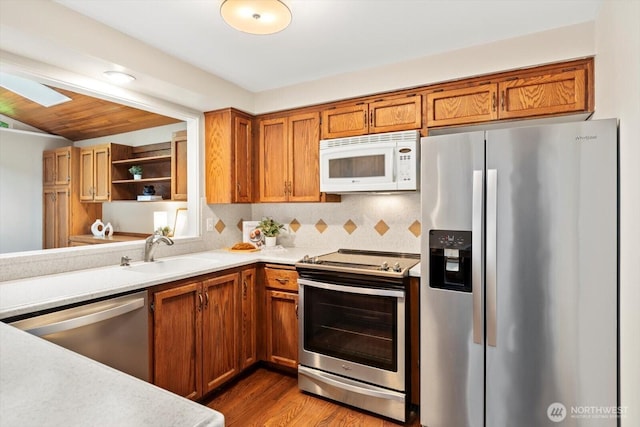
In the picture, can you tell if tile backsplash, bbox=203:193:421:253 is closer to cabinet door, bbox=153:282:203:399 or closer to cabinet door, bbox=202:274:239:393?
cabinet door, bbox=202:274:239:393

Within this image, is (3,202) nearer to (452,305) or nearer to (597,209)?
(452,305)

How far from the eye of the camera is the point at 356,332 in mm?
2305

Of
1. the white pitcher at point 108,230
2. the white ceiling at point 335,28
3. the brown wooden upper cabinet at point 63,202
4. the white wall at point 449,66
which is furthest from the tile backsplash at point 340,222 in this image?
the brown wooden upper cabinet at point 63,202

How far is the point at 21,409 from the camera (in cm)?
53

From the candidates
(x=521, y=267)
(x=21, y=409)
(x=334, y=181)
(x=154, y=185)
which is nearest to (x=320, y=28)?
(x=334, y=181)

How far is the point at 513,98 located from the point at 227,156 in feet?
7.28

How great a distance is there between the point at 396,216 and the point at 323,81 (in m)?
1.27

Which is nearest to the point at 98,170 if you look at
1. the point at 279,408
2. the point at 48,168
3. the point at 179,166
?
the point at 48,168

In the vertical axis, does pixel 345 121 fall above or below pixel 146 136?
below

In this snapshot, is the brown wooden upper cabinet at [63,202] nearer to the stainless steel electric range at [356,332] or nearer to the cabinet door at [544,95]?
the stainless steel electric range at [356,332]

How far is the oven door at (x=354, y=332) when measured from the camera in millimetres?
2129

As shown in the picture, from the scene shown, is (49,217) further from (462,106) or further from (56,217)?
(462,106)

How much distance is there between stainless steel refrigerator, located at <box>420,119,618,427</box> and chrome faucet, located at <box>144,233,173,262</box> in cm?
179

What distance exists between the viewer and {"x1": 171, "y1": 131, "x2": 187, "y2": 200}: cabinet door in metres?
3.45
